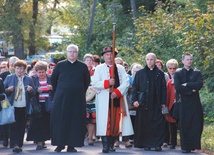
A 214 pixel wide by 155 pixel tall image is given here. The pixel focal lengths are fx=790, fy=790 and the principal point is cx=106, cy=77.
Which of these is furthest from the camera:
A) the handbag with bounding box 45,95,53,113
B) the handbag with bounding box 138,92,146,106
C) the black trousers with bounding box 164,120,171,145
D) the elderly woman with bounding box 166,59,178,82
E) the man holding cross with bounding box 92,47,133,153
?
the elderly woman with bounding box 166,59,178,82

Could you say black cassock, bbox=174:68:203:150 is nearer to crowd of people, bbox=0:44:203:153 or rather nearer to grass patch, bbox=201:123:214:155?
crowd of people, bbox=0:44:203:153

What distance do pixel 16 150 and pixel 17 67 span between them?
1676 millimetres

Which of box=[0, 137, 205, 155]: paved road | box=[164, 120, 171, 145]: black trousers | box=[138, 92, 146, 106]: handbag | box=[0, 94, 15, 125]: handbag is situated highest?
box=[138, 92, 146, 106]: handbag

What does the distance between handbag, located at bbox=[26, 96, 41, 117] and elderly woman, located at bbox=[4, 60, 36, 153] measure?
8 centimetres

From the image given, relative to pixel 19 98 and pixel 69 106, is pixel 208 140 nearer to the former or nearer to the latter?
pixel 69 106

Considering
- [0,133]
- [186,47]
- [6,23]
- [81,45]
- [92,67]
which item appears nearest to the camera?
[0,133]

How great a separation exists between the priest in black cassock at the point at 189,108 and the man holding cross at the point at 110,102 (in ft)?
3.55

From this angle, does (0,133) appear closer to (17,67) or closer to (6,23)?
(17,67)

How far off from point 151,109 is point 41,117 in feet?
7.46

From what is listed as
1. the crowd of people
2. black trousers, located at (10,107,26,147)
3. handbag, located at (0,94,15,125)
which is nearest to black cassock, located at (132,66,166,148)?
the crowd of people

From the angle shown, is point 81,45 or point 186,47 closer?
point 186,47

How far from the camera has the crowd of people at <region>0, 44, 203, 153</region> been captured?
1516 cm

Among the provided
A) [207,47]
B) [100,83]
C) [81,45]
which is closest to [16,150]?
[100,83]

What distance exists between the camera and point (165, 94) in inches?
626
